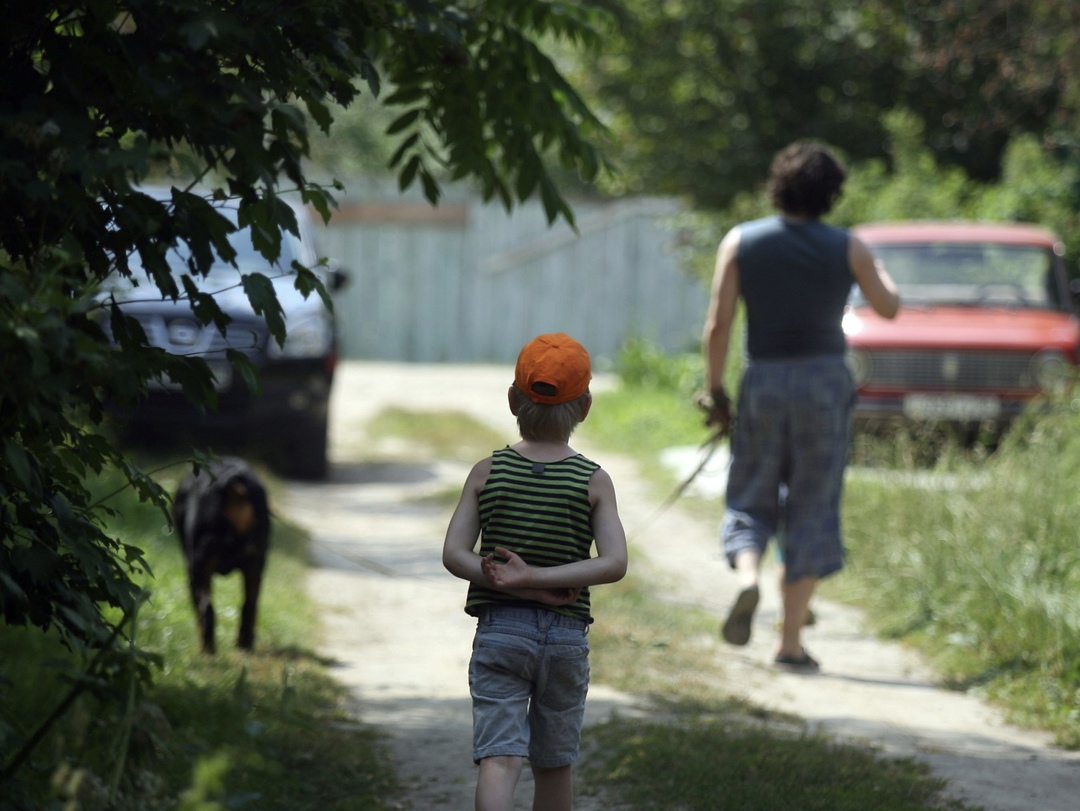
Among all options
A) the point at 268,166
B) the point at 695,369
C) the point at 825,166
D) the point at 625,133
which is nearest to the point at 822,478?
the point at 825,166

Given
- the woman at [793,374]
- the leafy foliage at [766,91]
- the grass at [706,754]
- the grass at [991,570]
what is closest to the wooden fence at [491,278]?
the leafy foliage at [766,91]

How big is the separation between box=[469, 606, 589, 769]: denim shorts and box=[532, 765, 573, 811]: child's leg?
0.11ft

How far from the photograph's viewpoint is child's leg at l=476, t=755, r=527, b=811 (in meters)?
2.87

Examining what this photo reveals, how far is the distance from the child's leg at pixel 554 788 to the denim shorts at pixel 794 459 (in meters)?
2.47

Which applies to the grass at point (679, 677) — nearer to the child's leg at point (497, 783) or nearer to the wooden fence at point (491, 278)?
the child's leg at point (497, 783)

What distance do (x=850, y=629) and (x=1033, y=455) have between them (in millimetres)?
1274

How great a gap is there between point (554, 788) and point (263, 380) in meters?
6.86

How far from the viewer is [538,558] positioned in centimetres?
301

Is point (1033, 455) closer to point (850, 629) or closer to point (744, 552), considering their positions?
point (850, 629)

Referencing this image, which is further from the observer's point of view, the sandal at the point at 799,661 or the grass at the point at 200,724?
the sandal at the point at 799,661

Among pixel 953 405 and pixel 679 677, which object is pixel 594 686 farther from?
pixel 953 405

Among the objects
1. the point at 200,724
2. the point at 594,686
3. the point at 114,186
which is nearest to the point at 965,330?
the point at 594,686

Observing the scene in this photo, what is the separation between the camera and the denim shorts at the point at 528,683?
2980 mm

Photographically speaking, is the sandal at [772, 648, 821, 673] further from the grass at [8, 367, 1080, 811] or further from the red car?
the red car
